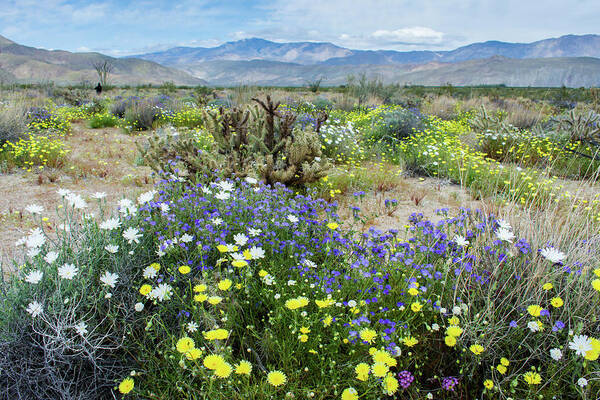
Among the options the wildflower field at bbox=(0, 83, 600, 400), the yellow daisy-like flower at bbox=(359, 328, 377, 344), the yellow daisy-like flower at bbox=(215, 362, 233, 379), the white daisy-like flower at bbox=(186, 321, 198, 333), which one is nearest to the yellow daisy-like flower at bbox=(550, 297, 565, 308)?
the wildflower field at bbox=(0, 83, 600, 400)

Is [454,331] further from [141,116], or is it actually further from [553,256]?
[141,116]

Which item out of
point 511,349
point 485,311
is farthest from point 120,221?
point 511,349

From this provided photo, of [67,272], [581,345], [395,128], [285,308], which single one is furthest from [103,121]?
[581,345]

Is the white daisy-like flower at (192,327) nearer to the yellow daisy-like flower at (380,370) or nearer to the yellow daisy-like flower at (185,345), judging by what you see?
the yellow daisy-like flower at (185,345)

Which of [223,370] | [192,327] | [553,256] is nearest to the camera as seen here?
[223,370]

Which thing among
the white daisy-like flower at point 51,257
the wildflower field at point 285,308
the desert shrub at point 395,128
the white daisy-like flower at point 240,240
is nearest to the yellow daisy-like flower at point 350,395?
the wildflower field at point 285,308

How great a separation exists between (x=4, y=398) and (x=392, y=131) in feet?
29.5

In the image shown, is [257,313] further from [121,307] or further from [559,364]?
[559,364]

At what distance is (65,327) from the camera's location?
6.21ft

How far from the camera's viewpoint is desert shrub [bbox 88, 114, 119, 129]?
38.4 ft

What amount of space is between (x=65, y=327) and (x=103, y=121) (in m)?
11.8

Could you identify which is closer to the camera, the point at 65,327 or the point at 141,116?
the point at 65,327

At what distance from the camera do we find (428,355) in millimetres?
2250

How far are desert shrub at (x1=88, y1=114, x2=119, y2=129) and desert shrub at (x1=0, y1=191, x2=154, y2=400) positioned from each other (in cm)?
1103
